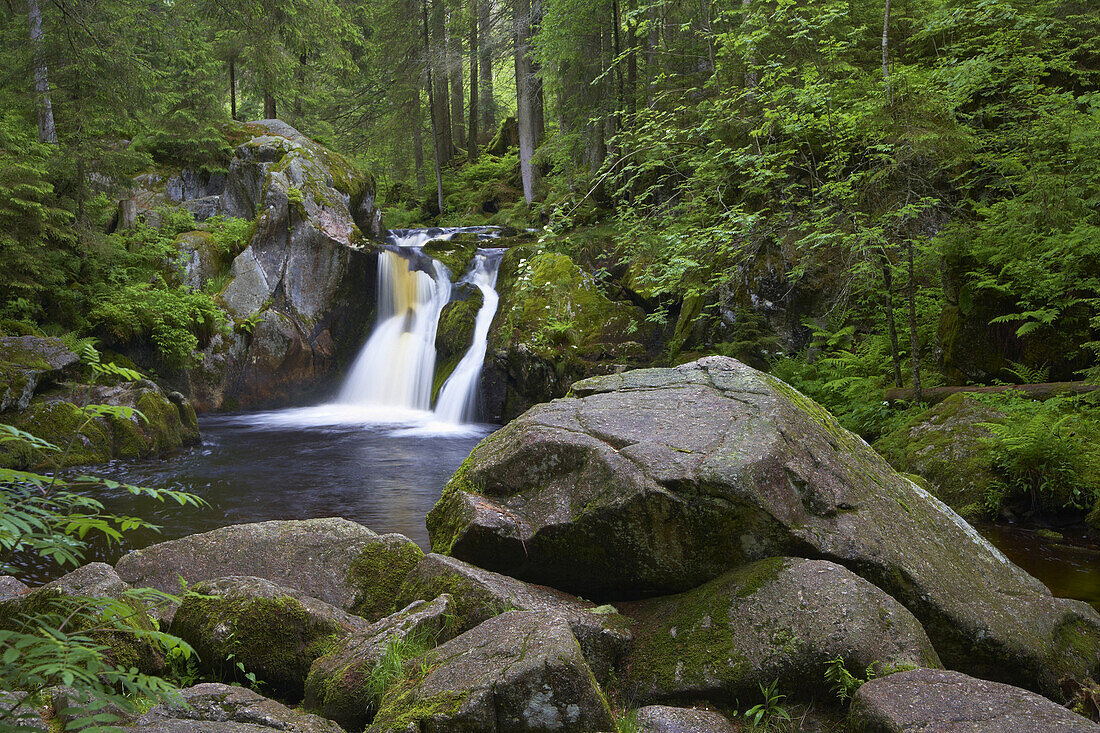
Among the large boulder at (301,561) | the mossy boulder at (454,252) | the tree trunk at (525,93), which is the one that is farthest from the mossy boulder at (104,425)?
the tree trunk at (525,93)

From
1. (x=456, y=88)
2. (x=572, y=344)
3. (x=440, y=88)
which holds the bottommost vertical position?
(x=572, y=344)

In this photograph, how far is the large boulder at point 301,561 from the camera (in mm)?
4637

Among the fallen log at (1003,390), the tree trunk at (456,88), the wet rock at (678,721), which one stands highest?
the tree trunk at (456,88)

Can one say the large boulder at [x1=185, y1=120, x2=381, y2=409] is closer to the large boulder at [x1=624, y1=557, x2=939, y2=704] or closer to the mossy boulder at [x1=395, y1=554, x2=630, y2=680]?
the mossy boulder at [x1=395, y1=554, x2=630, y2=680]

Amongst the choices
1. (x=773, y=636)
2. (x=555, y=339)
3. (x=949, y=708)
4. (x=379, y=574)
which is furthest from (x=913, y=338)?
(x=379, y=574)

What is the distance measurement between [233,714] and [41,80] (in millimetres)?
15280

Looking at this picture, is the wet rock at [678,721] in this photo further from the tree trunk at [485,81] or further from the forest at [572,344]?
the tree trunk at [485,81]

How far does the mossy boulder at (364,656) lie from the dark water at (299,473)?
11.9 feet

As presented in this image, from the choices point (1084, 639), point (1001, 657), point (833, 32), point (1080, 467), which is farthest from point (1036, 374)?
point (833, 32)

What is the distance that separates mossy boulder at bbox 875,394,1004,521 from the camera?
667 cm

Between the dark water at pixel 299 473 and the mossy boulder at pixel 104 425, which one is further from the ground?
the mossy boulder at pixel 104 425

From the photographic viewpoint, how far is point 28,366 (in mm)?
10375

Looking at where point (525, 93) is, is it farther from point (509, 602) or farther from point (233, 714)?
point (233, 714)

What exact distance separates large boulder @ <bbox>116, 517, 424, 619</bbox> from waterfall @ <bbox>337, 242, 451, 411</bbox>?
1030cm
